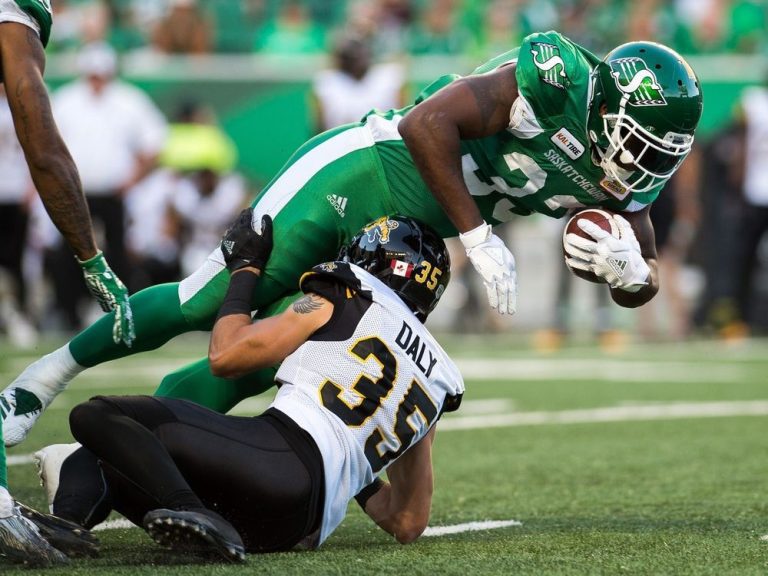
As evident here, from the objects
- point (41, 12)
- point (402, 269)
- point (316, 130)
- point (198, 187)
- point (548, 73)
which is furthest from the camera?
point (198, 187)

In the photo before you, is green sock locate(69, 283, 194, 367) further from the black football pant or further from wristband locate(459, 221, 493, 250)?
wristband locate(459, 221, 493, 250)

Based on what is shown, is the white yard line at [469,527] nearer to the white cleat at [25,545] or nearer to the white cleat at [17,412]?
the white cleat at [25,545]

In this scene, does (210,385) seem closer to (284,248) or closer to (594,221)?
(284,248)

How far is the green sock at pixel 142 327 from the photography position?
4.26 meters

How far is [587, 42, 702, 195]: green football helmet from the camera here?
394 centimetres

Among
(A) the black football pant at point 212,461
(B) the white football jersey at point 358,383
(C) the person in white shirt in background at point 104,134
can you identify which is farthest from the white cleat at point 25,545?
(C) the person in white shirt in background at point 104,134

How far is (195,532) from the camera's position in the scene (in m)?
3.22

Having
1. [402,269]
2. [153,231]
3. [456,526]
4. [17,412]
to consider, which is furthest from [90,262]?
[153,231]

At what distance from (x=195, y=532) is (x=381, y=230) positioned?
992mm

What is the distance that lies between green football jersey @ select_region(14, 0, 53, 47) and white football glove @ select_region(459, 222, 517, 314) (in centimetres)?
134

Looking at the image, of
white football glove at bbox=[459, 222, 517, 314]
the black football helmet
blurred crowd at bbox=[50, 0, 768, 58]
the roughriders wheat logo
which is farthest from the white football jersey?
blurred crowd at bbox=[50, 0, 768, 58]

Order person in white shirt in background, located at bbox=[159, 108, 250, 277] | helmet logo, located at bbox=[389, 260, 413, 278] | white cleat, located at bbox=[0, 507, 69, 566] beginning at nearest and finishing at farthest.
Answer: white cleat, located at bbox=[0, 507, 69, 566], helmet logo, located at bbox=[389, 260, 413, 278], person in white shirt in background, located at bbox=[159, 108, 250, 277]

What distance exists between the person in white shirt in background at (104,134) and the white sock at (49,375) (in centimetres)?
626

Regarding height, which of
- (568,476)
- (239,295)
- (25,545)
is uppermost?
(239,295)
